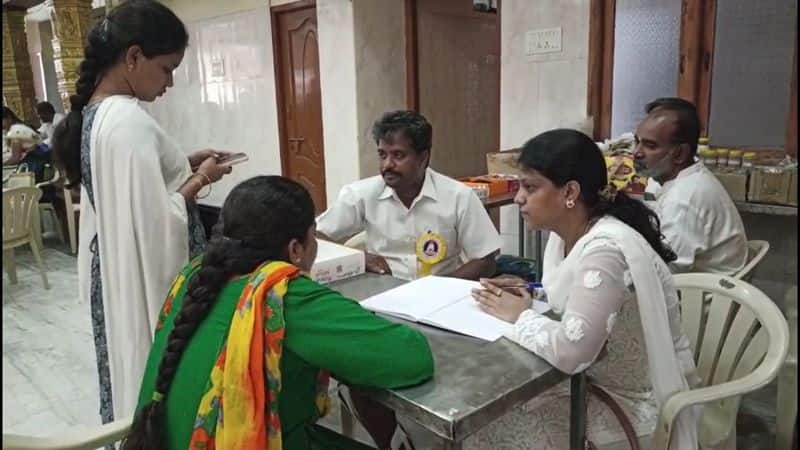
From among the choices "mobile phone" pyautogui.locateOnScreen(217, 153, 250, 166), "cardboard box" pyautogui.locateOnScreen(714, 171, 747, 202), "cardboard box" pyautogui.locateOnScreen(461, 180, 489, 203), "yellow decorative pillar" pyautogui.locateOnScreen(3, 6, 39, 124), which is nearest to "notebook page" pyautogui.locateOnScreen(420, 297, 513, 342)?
"mobile phone" pyautogui.locateOnScreen(217, 153, 250, 166)

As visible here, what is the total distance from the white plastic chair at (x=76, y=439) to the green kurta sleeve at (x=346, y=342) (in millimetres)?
430

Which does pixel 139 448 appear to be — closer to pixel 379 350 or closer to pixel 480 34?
pixel 379 350

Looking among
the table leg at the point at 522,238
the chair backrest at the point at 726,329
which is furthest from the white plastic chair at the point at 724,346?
the table leg at the point at 522,238

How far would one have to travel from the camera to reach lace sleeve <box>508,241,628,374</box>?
44.4 inches

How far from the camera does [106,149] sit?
142 centimetres

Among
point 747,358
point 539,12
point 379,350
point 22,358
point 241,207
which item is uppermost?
point 539,12

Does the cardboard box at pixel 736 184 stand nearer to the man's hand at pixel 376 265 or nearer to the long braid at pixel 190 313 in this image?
the man's hand at pixel 376 265

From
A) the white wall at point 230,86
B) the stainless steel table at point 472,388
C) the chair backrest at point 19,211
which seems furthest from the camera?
the white wall at point 230,86

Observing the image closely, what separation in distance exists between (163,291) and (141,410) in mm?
437

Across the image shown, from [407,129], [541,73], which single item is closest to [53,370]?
[407,129]

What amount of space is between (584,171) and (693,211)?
0.88m

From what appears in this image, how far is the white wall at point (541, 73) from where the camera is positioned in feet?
10.9

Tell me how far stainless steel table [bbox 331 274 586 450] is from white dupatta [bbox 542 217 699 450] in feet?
0.59

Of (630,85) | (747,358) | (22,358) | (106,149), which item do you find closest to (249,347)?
(106,149)
